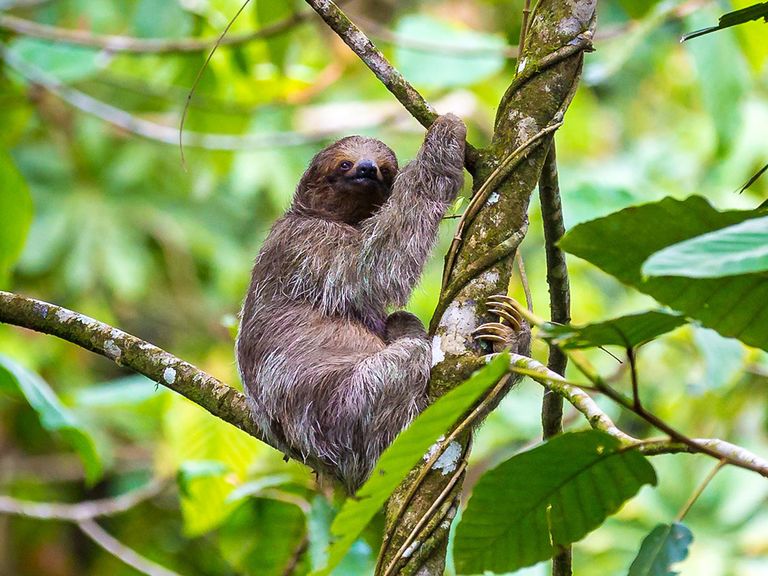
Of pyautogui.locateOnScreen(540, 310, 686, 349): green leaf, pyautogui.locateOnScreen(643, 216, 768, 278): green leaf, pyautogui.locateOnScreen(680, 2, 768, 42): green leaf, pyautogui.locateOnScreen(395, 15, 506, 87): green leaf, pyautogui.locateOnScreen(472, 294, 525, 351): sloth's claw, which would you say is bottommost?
pyautogui.locateOnScreen(643, 216, 768, 278): green leaf

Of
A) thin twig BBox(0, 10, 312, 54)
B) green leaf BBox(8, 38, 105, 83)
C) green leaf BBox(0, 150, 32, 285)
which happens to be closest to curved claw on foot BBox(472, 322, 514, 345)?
green leaf BBox(0, 150, 32, 285)

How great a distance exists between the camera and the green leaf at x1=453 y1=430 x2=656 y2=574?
2.08m

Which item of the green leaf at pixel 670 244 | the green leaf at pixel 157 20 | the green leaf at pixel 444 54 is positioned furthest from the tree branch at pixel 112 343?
the green leaf at pixel 444 54

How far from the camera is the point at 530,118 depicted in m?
2.95

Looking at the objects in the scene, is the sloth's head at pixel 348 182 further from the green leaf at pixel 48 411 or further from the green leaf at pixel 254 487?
the green leaf at pixel 48 411

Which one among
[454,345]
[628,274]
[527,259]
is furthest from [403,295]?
[527,259]

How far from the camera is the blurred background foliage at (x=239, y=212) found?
194 inches

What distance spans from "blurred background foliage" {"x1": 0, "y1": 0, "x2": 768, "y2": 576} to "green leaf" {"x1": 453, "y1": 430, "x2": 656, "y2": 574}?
6.35 ft

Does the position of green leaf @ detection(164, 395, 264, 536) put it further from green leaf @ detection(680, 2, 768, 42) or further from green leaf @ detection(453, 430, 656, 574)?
green leaf @ detection(680, 2, 768, 42)

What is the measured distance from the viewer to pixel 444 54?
6.29 meters

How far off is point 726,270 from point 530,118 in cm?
153

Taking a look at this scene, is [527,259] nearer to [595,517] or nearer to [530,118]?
[530,118]

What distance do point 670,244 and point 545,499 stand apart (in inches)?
28.2

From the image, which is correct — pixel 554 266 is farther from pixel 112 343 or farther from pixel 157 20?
pixel 157 20
